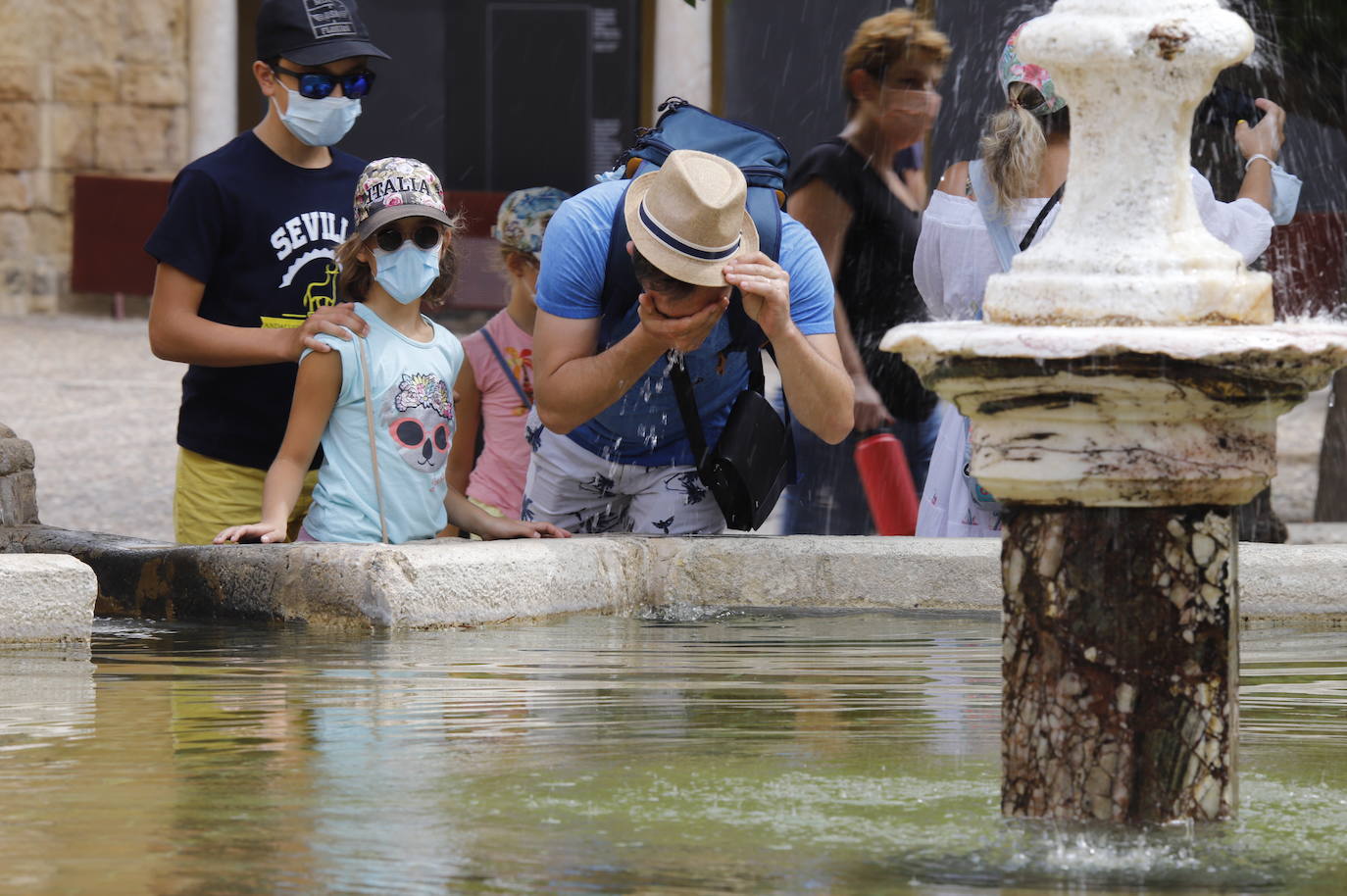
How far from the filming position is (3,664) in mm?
4250

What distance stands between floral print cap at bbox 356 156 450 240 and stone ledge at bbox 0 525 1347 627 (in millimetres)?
702

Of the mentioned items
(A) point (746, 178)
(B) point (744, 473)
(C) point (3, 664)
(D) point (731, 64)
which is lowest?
(C) point (3, 664)

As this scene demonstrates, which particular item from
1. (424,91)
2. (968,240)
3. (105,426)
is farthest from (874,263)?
(424,91)

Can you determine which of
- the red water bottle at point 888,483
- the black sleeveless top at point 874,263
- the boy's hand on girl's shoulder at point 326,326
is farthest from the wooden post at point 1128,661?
the black sleeveless top at point 874,263

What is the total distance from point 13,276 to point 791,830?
55.1 feet

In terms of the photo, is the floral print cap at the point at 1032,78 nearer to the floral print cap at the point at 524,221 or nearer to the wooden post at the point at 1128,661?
the floral print cap at the point at 524,221

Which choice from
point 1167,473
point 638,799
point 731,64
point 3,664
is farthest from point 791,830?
point 731,64

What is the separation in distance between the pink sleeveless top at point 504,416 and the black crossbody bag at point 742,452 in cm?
121

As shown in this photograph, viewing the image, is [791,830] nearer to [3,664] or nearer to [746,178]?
[3,664]

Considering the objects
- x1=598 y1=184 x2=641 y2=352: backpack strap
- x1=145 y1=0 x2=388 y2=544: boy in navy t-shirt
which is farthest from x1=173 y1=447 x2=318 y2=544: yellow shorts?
x1=598 y1=184 x2=641 y2=352: backpack strap

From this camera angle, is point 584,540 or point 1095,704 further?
point 584,540

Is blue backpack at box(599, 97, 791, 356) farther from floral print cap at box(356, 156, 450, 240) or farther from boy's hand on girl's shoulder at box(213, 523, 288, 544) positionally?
boy's hand on girl's shoulder at box(213, 523, 288, 544)

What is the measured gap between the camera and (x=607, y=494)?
5250 millimetres

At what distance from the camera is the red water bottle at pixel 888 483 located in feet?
18.1
